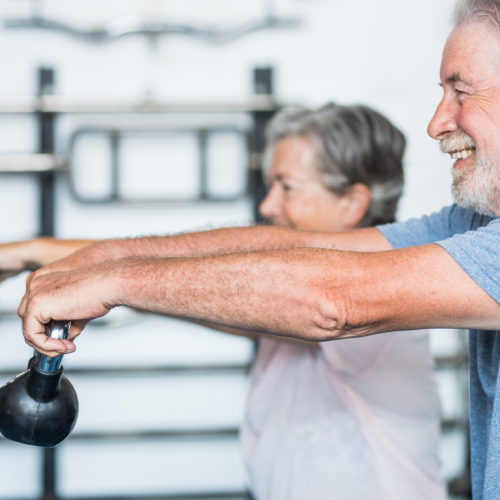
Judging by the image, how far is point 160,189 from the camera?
2303mm

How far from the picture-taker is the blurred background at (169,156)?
2.26m

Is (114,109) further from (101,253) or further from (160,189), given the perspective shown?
(101,253)

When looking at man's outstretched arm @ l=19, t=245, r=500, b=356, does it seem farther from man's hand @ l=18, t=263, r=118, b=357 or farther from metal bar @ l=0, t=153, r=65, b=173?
metal bar @ l=0, t=153, r=65, b=173

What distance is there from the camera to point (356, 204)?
1.33m

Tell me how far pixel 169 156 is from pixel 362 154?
3.81 feet

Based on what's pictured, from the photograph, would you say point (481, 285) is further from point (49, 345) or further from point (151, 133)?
point (151, 133)

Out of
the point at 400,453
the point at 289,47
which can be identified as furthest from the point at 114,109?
the point at 400,453

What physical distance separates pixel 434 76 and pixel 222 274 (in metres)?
2.04

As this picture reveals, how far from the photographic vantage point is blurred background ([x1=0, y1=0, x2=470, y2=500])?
7.41 feet

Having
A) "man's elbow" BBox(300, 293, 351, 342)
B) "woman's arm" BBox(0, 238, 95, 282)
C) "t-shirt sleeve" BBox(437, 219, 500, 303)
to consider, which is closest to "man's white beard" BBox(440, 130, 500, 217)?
"t-shirt sleeve" BBox(437, 219, 500, 303)

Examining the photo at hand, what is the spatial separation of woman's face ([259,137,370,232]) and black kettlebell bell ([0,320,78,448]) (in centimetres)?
78

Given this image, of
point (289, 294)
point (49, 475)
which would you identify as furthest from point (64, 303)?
point (49, 475)

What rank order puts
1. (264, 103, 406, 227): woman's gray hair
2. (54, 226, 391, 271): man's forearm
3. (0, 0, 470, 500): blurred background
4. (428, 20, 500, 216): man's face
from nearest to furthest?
1. (428, 20, 500, 216): man's face
2. (54, 226, 391, 271): man's forearm
3. (264, 103, 406, 227): woman's gray hair
4. (0, 0, 470, 500): blurred background

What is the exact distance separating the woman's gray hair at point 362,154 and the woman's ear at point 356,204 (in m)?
0.01
